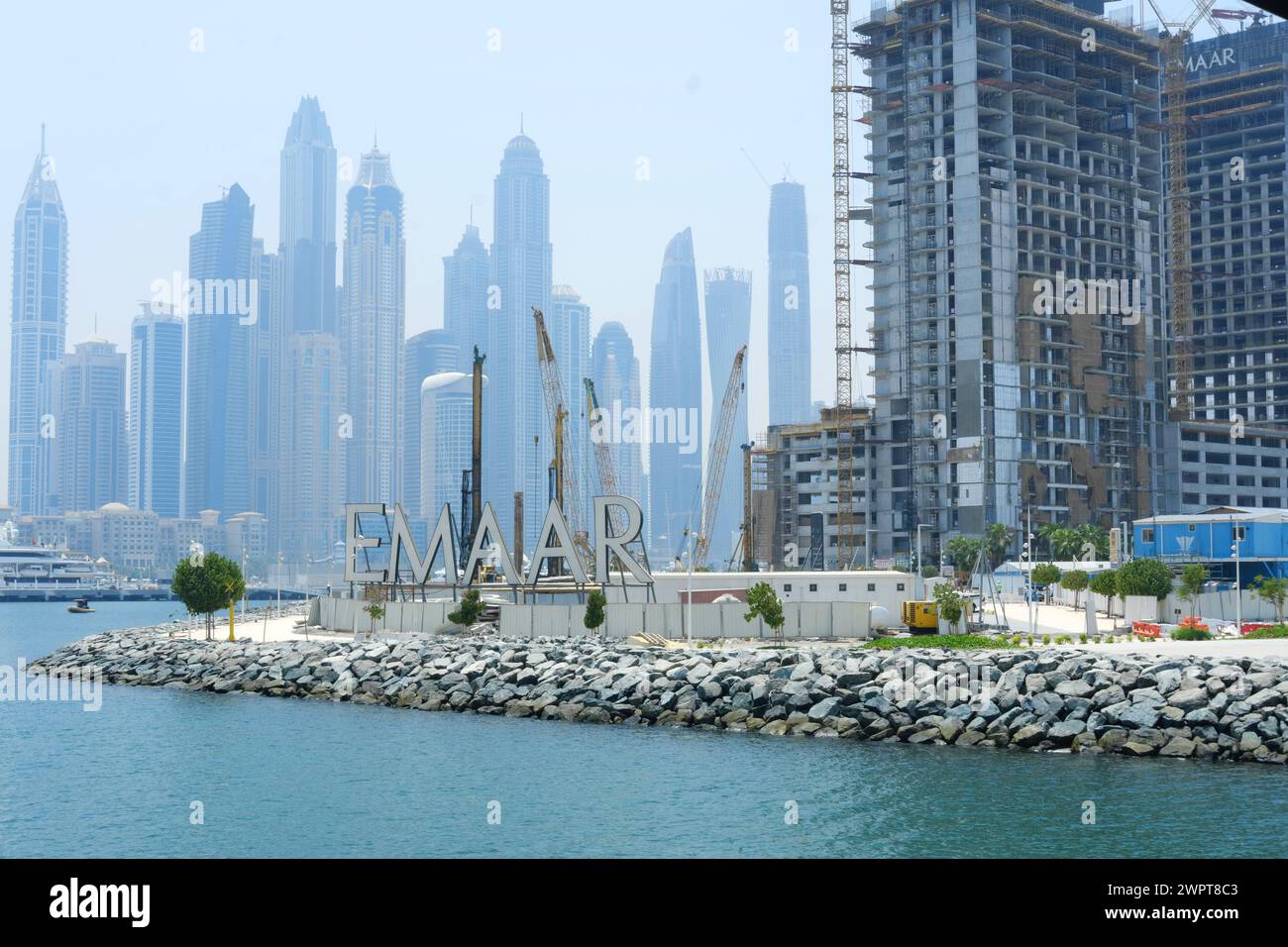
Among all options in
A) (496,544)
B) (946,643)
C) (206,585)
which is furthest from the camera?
(206,585)

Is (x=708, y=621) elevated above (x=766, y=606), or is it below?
below

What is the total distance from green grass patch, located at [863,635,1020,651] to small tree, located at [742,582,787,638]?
19.2ft

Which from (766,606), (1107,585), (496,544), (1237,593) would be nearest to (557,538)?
(496,544)

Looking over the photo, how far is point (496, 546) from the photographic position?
297ft

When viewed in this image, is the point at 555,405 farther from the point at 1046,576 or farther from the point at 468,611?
the point at 468,611

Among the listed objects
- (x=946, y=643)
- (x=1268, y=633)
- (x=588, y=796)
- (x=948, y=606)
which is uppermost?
(x=948, y=606)

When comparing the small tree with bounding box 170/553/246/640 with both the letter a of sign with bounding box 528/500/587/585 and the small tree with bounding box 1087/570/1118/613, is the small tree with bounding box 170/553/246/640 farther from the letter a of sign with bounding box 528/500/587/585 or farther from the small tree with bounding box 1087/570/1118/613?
the small tree with bounding box 1087/570/1118/613

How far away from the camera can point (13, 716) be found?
2657 inches

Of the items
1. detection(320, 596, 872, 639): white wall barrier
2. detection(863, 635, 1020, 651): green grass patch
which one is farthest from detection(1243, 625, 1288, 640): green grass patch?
detection(320, 596, 872, 639): white wall barrier

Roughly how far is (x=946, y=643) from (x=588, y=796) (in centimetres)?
3331

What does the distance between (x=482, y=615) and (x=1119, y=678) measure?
4646 centimetres

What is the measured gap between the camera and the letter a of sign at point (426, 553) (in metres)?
88.8

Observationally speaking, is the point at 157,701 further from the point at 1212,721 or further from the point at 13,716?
the point at 1212,721
